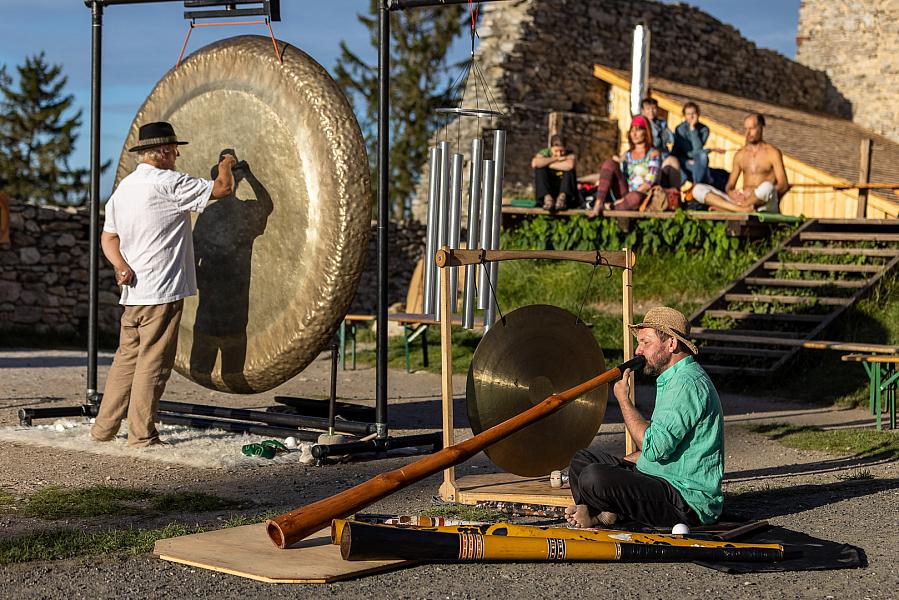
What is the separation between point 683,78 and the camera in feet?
78.0

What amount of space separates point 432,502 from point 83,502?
1.74 meters

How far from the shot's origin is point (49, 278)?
1709cm

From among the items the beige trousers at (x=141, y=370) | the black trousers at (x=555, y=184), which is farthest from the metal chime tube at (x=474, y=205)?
the black trousers at (x=555, y=184)

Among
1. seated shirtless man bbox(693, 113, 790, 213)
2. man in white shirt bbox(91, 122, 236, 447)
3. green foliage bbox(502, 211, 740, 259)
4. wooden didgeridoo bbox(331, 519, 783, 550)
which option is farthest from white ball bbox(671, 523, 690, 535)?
seated shirtless man bbox(693, 113, 790, 213)

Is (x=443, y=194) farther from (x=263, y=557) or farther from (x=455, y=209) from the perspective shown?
(x=263, y=557)

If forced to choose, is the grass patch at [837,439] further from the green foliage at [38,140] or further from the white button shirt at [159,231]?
the green foliage at [38,140]

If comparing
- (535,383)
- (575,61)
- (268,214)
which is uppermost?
(575,61)

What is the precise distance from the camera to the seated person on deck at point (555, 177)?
48.6ft

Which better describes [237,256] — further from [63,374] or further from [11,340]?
[11,340]

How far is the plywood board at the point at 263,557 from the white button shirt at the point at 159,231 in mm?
2589

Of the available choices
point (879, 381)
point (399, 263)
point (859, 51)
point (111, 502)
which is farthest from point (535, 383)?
point (859, 51)

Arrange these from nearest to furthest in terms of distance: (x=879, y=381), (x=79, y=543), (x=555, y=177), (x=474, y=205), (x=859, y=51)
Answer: (x=79, y=543) < (x=474, y=205) < (x=879, y=381) < (x=555, y=177) < (x=859, y=51)

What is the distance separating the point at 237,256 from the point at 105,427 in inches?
54.0

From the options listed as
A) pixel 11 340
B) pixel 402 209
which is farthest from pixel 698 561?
pixel 402 209
